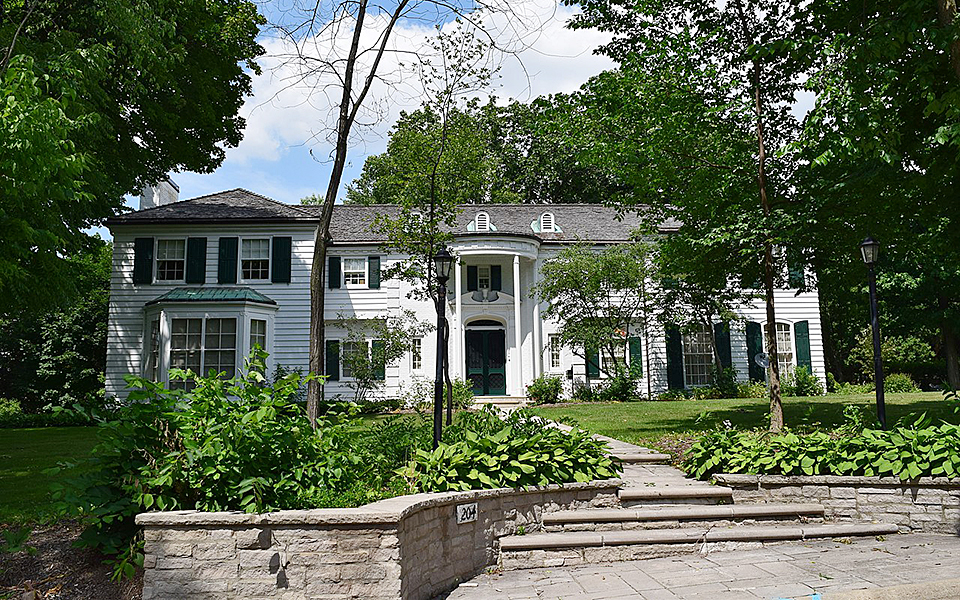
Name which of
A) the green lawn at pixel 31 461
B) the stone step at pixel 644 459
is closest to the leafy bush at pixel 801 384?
the stone step at pixel 644 459

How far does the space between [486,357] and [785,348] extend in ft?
33.9

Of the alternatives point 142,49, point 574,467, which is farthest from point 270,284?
point 574,467

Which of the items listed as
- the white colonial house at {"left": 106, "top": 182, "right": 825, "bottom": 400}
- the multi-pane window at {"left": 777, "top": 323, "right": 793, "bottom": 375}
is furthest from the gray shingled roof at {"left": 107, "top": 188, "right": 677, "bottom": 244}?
the multi-pane window at {"left": 777, "top": 323, "right": 793, "bottom": 375}

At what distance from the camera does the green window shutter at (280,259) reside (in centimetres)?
1920

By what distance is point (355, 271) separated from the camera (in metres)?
20.8

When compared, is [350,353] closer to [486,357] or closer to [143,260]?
[486,357]

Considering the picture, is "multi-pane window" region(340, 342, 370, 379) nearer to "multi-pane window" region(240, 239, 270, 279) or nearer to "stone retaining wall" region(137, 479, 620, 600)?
"multi-pane window" region(240, 239, 270, 279)

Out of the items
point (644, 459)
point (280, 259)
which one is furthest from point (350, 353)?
point (644, 459)

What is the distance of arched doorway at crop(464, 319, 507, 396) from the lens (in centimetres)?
2100

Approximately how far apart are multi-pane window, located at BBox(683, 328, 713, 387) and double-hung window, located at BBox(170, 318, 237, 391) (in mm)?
14050

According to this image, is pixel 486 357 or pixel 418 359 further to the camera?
pixel 486 357

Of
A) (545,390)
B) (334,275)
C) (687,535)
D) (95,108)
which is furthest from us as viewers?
(334,275)

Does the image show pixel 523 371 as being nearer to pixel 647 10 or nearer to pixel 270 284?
pixel 270 284

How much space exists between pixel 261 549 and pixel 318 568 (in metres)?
0.38
